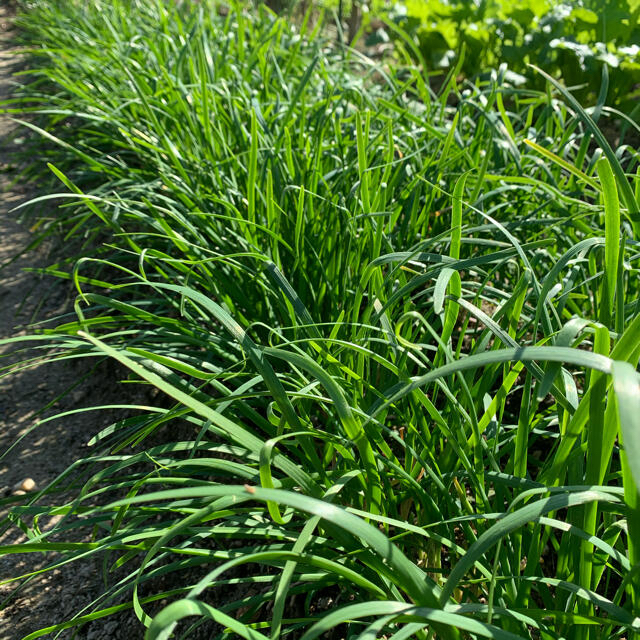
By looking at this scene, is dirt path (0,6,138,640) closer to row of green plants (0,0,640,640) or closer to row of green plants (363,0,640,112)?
row of green plants (0,0,640,640)

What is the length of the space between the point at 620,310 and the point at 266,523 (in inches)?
24.1

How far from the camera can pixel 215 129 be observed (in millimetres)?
1998

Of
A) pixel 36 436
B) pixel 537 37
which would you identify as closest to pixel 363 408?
pixel 36 436

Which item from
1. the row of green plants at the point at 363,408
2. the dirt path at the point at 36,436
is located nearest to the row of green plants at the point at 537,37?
the row of green plants at the point at 363,408

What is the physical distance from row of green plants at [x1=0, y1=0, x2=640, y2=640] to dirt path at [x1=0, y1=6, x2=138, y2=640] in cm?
6

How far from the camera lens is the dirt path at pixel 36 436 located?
4.61 ft

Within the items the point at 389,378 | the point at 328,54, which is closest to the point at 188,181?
the point at 389,378

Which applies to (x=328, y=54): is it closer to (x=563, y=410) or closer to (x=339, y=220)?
(x=339, y=220)

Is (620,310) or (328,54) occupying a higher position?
(620,310)

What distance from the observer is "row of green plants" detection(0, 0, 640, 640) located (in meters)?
0.79

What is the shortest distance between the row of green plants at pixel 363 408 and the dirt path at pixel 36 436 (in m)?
0.06

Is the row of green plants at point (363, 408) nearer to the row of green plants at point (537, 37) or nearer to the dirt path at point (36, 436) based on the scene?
the dirt path at point (36, 436)

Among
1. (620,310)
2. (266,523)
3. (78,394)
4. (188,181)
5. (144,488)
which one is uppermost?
(620,310)

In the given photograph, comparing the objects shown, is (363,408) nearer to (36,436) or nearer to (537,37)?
(36,436)
